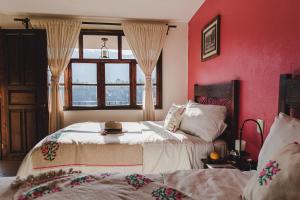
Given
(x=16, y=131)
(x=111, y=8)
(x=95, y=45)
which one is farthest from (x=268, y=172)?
(x=16, y=131)

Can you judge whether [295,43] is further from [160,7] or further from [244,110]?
[160,7]

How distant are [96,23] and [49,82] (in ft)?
4.17

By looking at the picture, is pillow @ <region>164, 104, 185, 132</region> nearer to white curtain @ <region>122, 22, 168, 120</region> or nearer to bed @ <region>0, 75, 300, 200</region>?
white curtain @ <region>122, 22, 168, 120</region>

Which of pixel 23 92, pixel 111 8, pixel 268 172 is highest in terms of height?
pixel 111 8

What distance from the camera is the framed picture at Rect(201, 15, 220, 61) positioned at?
264cm

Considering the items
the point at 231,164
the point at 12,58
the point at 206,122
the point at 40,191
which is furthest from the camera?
the point at 12,58

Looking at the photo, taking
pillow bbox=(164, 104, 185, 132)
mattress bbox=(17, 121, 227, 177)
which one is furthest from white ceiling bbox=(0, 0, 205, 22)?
mattress bbox=(17, 121, 227, 177)

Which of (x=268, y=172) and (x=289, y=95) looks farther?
(x=289, y=95)

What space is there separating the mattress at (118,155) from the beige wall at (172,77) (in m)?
1.79

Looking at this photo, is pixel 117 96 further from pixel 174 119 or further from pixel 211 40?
pixel 211 40

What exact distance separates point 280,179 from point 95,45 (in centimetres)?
365

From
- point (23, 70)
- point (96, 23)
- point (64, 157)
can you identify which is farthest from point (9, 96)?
point (64, 157)

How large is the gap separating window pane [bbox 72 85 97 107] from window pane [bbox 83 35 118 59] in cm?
56

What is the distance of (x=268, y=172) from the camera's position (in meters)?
0.89
